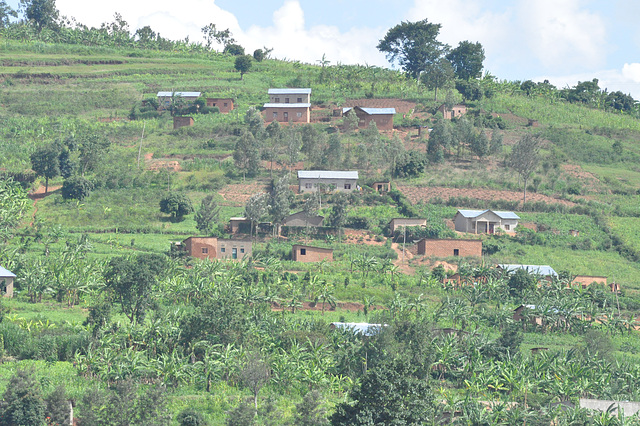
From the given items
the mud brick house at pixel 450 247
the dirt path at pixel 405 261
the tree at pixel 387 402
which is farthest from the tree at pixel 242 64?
the tree at pixel 387 402

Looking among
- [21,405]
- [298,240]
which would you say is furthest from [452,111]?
[21,405]

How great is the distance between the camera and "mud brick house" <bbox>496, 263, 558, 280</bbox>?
60006 millimetres

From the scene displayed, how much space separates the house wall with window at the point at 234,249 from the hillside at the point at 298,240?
1.62 meters

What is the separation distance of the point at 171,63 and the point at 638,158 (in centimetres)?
5621

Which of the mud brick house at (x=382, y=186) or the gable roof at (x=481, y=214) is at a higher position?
the mud brick house at (x=382, y=186)

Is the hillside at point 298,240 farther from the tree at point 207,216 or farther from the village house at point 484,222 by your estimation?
the tree at point 207,216

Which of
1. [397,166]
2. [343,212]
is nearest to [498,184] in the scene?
[397,166]

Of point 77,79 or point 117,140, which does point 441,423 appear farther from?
point 77,79

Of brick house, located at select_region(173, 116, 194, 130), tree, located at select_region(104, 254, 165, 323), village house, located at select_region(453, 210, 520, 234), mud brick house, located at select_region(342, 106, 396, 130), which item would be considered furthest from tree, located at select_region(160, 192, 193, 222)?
mud brick house, located at select_region(342, 106, 396, 130)

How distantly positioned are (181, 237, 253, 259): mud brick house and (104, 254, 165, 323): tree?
10093 mm

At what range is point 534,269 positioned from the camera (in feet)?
201

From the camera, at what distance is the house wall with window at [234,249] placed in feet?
202

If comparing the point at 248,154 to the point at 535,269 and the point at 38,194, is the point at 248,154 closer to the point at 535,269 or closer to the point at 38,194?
the point at 38,194

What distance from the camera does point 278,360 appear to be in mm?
43781
